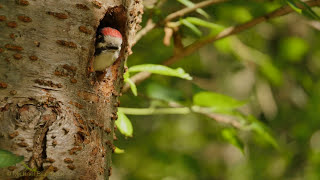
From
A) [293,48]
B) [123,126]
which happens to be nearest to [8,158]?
[123,126]

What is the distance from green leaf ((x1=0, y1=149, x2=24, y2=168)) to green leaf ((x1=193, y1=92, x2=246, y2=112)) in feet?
2.96

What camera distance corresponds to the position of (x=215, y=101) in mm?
1567

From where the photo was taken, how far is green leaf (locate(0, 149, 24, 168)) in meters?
0.73

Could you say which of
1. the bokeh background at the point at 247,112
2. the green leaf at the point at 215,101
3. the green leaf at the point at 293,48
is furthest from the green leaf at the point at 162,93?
the green leaf at the point at 293,48

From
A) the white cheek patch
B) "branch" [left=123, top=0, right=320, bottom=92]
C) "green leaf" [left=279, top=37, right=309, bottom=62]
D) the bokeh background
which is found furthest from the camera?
"green leaf" [left=279, top=37, right=309, bottom=62]

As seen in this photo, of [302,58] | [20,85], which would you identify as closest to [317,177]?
[302,58]

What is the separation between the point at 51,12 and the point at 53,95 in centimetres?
17

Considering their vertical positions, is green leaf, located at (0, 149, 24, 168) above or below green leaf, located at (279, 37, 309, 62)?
above

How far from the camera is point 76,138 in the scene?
35.0 inches

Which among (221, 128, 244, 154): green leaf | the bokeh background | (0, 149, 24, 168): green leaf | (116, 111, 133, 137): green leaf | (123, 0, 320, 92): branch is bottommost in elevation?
the bokeh background

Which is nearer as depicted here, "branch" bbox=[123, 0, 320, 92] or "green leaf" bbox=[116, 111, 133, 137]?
"green leaf" bbox=[116, 111, 133, 137]

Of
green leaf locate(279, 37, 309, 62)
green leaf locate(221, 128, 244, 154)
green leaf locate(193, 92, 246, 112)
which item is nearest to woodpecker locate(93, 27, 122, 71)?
green leaf locate(193, 92, 246, 112)

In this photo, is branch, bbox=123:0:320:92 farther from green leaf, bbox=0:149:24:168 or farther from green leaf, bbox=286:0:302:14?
green leaf, bbox=0:149:24:168

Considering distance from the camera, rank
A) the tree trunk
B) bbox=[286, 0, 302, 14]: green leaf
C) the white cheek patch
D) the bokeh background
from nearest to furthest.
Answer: the tree trunk, the white cheek patch, bbox=[286, 0, 302, 14]: green leaf, the bokeh background
